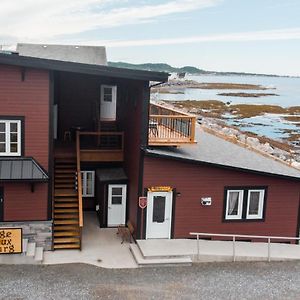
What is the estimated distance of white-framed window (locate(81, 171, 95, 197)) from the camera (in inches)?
739

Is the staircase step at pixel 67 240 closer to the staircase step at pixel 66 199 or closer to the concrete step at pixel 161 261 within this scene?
the staircase step at pixel 66 199

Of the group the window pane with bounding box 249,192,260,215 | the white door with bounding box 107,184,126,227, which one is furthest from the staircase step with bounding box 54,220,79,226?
the window pane with bounding box 249,192,260,215

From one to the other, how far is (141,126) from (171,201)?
2.79 m

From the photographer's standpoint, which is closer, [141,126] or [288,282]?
[288,282]

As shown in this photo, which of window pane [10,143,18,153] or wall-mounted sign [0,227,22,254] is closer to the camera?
wall-mounted sign [0,227,22,254]

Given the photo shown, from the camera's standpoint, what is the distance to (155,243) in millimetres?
15695

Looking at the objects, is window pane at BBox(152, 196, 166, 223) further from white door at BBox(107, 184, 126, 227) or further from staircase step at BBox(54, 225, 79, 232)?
staircase step at BBox(54, 225, 79, 232)

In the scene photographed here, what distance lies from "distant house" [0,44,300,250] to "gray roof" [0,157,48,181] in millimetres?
30

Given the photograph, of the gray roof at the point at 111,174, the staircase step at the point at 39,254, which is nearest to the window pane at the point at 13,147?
the staircase step at the point at 39,254

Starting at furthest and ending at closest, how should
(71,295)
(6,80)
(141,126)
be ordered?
(141,126)
(6,80)
(71,295)

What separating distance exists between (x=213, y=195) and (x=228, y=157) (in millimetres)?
2127

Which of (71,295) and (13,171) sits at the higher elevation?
(13,171)

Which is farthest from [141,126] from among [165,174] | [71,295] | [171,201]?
[71,295]

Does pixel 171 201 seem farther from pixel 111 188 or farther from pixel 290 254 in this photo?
pixel 290 254
